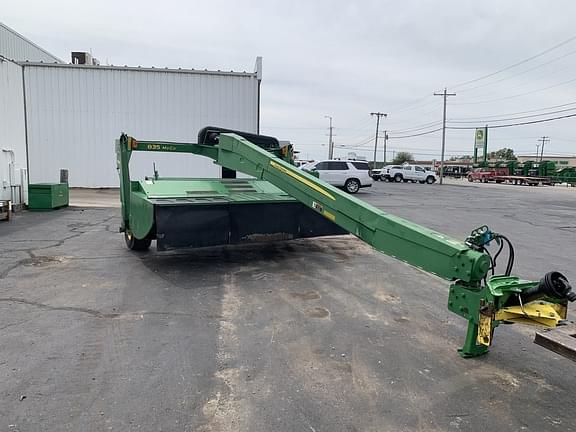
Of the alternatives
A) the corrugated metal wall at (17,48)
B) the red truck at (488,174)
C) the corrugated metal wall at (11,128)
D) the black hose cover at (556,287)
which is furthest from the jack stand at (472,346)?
the red truck at (488,174)

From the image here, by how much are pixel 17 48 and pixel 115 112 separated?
11.0 meters

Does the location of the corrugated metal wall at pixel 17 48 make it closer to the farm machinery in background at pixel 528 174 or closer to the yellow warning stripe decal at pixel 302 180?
the yellow warning stripe decal at pixel 302 180

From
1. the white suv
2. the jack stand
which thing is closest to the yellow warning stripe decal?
the jack stand

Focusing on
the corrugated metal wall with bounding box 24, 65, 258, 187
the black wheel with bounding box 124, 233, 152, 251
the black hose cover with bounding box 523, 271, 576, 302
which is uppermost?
the corrugated metal wall with bounding box 24, 65, 258, 187

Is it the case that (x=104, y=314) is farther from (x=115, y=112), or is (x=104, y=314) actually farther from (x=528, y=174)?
(x=528, y=174)

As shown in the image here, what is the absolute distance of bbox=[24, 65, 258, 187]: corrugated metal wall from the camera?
20.6 meters

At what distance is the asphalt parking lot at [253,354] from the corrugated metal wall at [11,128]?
23.4ft

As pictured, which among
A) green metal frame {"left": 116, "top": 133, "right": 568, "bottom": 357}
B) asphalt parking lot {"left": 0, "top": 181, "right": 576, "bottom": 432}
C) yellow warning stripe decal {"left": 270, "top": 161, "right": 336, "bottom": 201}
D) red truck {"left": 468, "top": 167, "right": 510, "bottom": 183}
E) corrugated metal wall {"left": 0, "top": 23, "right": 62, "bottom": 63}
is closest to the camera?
asphalt parking lot {"left": 0, "top": 181, "right": 576, "bottom": 432}

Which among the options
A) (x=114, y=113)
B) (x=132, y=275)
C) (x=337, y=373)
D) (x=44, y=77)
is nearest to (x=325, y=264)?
(x=132, y=275)

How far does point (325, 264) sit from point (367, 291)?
1501 millimetres

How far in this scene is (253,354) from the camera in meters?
3.87

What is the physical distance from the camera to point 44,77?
2047 cm

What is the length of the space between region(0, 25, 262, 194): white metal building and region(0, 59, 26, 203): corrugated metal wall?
6477 millimetres

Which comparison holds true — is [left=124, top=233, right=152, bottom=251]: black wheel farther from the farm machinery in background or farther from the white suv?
the farm machinery in background
